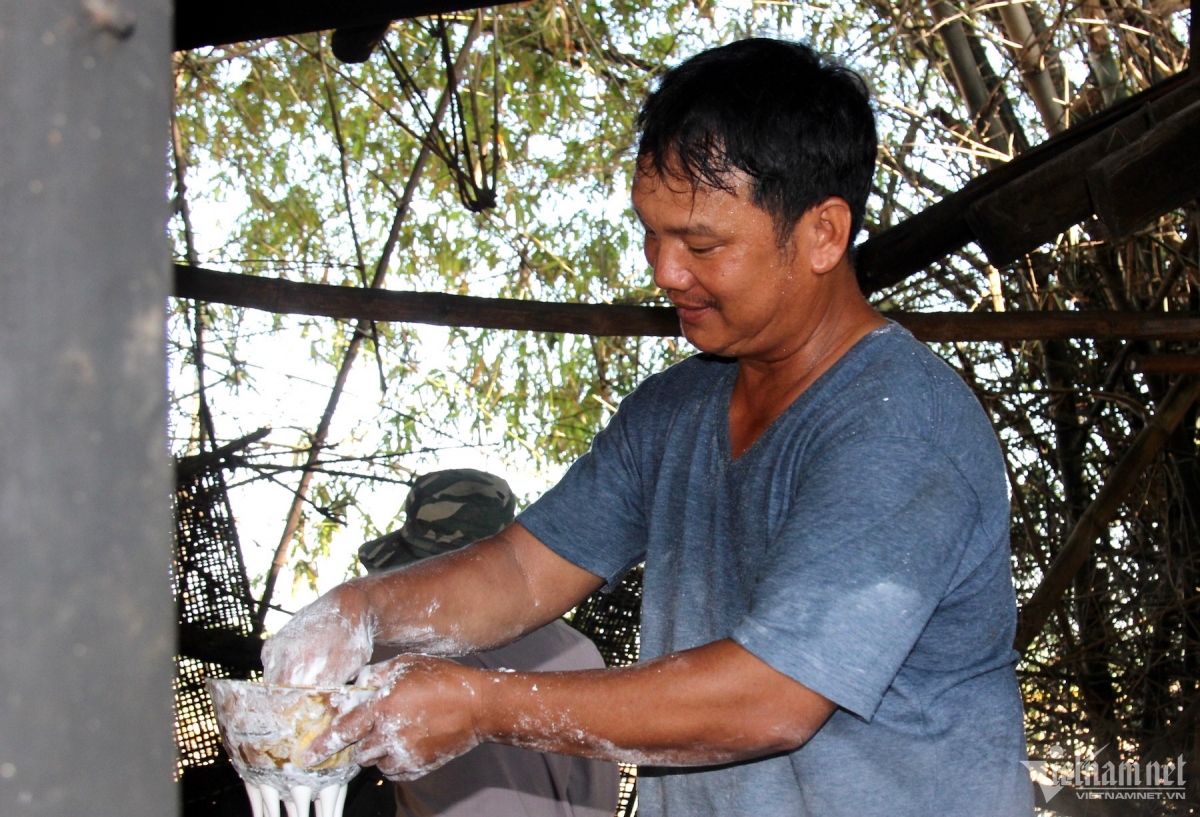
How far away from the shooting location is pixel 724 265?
162 cm

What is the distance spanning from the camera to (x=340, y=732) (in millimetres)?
1458

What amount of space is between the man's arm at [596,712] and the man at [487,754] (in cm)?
123

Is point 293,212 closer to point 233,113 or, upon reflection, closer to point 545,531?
point 233,113

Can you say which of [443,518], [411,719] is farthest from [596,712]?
[443,518]

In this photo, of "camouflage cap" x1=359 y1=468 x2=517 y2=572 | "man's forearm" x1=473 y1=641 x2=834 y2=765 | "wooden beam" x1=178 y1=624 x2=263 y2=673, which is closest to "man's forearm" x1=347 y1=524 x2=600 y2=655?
"man's forearm" x1=473 y1=641 x2=834 y2=765

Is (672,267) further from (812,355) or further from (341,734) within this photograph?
(341,734)

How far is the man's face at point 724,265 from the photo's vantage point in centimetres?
160

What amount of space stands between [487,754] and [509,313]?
111cm

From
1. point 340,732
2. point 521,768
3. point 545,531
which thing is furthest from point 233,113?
point 340,732

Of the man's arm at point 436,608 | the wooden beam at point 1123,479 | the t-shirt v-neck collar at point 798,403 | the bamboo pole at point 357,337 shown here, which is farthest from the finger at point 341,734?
the wooden beam at point 1123,479

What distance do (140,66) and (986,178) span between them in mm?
2349

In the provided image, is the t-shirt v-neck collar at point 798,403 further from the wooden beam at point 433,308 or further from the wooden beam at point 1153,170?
the wooden beam at point 433,308

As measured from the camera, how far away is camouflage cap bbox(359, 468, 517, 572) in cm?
351

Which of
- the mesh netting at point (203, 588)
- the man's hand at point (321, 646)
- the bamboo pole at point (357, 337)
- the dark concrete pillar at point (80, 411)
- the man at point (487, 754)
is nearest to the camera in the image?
the dark concrete pillar at point (80, 411)
